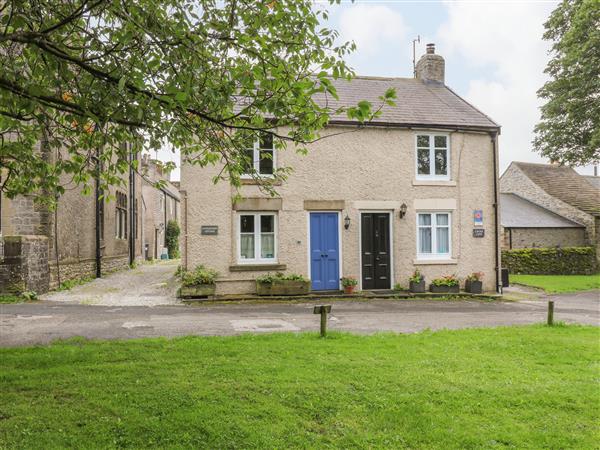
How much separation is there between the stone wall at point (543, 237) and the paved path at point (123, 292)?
17.9m

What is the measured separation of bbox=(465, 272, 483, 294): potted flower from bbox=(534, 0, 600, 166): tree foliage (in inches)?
544

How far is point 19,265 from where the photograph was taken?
1377 centimetres

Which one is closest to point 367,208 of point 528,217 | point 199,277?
point 199,277

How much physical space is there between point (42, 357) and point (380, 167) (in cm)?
1237

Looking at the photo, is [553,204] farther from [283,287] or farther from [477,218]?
[283,287]

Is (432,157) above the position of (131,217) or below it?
above

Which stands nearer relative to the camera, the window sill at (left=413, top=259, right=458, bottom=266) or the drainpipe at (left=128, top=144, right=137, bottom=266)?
the window sill at (left=413, top=259, right=458, bottom=266)

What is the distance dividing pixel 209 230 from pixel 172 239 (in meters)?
26.6

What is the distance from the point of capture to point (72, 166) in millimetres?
5848

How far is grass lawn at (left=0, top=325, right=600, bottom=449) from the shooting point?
428 centimetres

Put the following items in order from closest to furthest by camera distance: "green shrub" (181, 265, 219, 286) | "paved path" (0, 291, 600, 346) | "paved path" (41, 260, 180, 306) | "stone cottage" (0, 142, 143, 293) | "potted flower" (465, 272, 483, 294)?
1. "paved path" (0, 291, 600, 346)
2. "stone cottage" (0, 142, 143, 293)
3. "paved path" (41, 260, 180, 306)
4. "green shrub" (181, 265, 219, 286)
5. "potted flower" (465, 272, 483, 294)

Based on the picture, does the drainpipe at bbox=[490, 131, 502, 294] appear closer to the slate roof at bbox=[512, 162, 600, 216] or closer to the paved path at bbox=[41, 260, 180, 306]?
the paved path at bbox=[41, 260, 180, 306]

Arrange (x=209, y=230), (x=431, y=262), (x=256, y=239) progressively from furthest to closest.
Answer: (x=431, y=262) → (x=256, y=239) → (x=209, y=230)

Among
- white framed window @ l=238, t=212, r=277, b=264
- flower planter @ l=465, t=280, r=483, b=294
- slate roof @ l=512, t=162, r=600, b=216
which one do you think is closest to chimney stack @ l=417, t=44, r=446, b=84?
flower planter @ l=465, t=280, r=483, b=294
